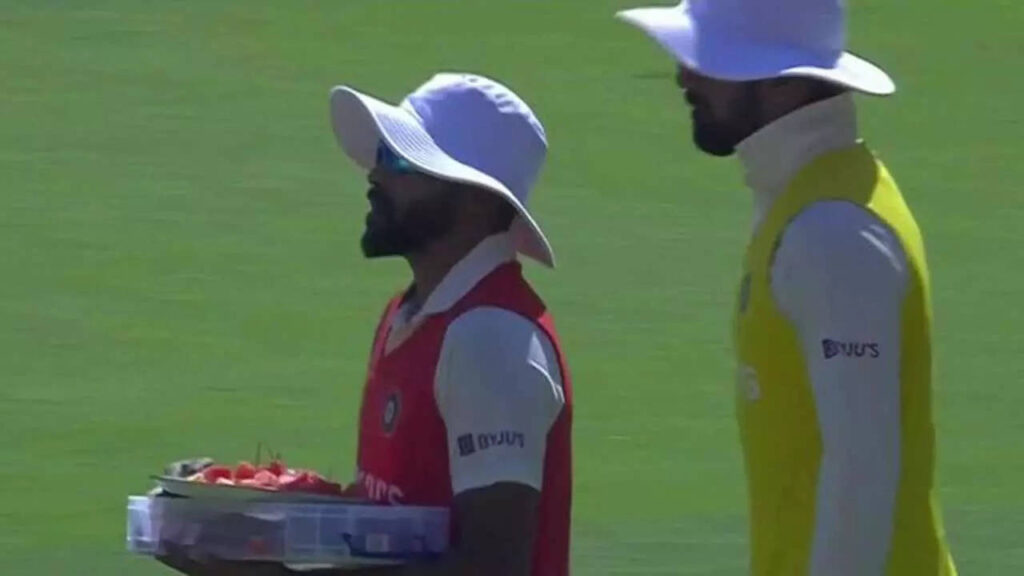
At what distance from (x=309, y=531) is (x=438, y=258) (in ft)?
1.60

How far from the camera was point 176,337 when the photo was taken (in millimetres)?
9938

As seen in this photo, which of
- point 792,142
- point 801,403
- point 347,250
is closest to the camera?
point 801,403

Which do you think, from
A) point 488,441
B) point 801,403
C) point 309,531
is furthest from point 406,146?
point 801,403

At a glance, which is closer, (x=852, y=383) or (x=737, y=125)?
(x=852, y=383)

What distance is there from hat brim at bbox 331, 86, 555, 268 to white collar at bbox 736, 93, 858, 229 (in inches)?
14.1

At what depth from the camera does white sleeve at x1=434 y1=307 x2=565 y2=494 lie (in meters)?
3.81

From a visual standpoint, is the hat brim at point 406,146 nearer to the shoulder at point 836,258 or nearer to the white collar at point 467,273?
the white collar at point 467,273

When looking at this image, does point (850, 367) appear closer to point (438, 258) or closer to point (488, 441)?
Result: point (488, 441)

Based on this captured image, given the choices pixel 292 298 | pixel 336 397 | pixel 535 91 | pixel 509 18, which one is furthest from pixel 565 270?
pixel 509 18

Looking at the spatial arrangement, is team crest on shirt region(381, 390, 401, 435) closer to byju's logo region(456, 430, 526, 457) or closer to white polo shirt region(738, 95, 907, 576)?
byju's logo region(456, 430, 526, 457)

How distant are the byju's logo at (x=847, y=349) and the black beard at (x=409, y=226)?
2.05ft

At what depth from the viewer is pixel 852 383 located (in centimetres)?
383

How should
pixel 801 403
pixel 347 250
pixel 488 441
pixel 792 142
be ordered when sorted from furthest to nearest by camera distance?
pixel 347 250 < pixel 792 142 < pixel 801 403 < pixel 488 441

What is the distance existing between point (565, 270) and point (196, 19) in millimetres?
4448
